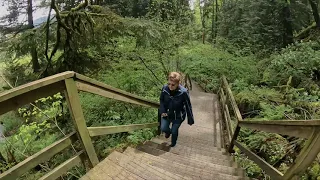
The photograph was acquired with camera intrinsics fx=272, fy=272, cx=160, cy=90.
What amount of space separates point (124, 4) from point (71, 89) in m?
16.0

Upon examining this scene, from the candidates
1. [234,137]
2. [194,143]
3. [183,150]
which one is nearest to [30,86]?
[183,150]

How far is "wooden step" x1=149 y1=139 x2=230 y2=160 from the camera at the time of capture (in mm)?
5633

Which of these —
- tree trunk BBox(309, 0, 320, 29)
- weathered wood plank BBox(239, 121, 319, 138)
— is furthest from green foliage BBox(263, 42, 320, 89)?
weathered wood plank BBox(239, 121, 319, 138)

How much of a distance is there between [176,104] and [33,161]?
3243mm

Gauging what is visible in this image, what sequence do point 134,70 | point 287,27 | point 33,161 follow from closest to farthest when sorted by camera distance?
point 33,161
point 134,70
point 287,27

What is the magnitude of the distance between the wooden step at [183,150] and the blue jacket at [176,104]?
651 millimetres

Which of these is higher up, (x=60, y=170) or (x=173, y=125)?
(x=60, y=170)

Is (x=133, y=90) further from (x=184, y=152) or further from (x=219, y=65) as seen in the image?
(x=219, y=65)

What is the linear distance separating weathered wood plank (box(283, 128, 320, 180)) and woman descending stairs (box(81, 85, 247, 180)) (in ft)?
5.16

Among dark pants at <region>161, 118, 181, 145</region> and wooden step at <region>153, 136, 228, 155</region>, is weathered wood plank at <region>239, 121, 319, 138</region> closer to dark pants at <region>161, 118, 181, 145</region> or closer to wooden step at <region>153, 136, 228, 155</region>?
dark pants at <region>161, 118, 181, 145</region>

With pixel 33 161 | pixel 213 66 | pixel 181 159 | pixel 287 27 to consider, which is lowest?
pixel 181 159

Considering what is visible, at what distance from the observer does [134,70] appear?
941cm

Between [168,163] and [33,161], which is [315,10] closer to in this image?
[168,163]

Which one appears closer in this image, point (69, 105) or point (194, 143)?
point (69, 105)
